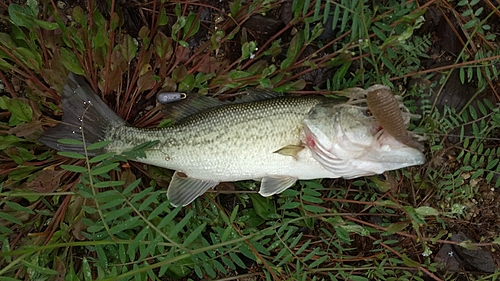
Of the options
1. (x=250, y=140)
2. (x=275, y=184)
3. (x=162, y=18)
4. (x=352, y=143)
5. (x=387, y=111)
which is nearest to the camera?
(x=387, y=111)

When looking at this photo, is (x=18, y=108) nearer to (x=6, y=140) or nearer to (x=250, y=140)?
(x=6, y=140)

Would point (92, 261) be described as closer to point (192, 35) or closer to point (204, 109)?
point (204, 109)

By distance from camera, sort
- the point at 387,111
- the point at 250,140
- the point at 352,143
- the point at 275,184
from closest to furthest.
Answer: the point at 387,111, the point at 352,143, the point at 250,140, the point at 275,184

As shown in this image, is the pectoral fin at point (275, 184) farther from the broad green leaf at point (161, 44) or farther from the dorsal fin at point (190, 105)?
the broad green leaf at point (161, 44)

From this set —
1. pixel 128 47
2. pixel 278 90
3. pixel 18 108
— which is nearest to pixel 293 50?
pixel 278 90

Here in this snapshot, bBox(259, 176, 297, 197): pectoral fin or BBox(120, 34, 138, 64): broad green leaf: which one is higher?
BBox(120, 34, 138, 64): broad green leaf

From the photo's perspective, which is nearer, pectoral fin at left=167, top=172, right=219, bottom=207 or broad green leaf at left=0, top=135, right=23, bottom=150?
broad green leaf at left=0, top=135, right=23, bottom=150

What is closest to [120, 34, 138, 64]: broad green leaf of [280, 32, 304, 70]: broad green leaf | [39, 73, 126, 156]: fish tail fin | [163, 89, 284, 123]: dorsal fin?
[39, 73, 126, 156]: fish tail fin

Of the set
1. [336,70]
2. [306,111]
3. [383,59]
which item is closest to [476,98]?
[383,59]

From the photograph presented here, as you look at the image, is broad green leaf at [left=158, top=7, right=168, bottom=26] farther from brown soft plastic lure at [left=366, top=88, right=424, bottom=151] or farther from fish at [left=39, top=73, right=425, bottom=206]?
brown soft plastic lure at [left=366, top=88, right=424, bottom=151]
